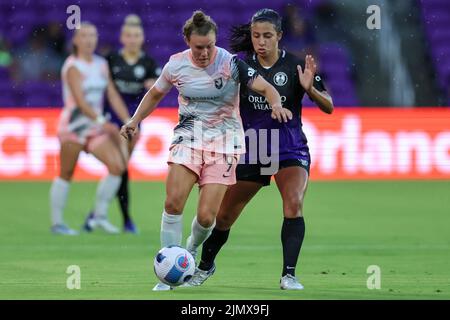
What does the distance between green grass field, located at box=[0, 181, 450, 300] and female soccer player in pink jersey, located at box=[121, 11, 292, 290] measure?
626mm

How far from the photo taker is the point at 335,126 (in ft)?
60.6

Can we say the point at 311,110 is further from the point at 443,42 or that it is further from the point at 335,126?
the point at 443,42

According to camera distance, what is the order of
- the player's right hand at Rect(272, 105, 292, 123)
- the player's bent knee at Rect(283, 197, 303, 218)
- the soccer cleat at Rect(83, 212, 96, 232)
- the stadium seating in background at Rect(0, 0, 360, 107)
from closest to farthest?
the player's right hand at Rect(272, 105, 292, 123) → the player's bent knee at Rect(283, 197, 303, 218) → the soccer cleat at Rect(83, 212, 96, 232) → the stadium seating in background at Rect(0, 0, 360, 107)

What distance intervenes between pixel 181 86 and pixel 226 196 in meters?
0.98

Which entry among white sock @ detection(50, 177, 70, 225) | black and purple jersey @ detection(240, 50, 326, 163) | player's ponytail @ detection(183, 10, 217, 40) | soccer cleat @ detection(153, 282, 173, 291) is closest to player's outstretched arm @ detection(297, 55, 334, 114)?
black and purple jersey @ detection(240, 50, 326, 163)

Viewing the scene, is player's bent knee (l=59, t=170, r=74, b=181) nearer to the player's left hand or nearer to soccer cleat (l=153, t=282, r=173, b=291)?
soccer cleat (l=153, t=282, r=173, b=291)

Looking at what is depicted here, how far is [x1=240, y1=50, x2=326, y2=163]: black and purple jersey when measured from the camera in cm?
859

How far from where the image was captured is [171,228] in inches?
324

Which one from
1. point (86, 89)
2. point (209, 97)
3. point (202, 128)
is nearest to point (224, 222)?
point (202, 128)

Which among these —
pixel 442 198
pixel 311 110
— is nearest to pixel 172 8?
pixel 311 110

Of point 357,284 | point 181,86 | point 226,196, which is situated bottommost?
point 357,284

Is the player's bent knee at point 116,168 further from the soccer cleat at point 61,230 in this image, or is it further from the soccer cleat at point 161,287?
the soccer cleat at point 161,287

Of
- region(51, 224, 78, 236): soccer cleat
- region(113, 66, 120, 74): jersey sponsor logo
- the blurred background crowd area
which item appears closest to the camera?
region(51, 224, 78, 236): soccer cleat

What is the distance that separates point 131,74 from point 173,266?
5.40 m
